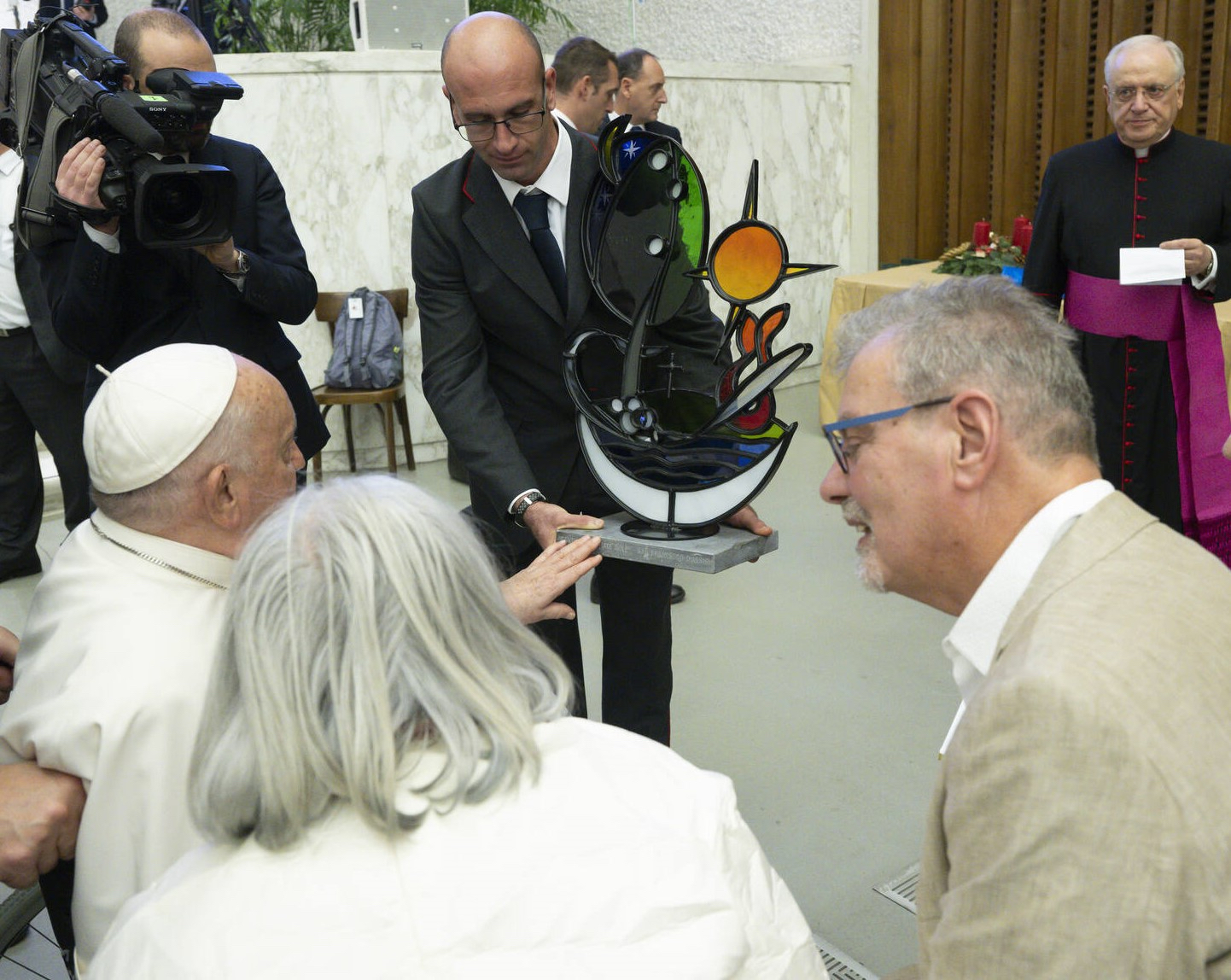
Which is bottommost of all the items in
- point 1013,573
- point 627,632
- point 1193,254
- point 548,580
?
point 627,632

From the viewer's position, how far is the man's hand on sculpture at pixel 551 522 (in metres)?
2.15

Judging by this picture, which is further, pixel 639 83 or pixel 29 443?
pixel 639 83

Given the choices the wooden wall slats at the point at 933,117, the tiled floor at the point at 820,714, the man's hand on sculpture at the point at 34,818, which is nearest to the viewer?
the man's hand on sculpture at the point at 34,818

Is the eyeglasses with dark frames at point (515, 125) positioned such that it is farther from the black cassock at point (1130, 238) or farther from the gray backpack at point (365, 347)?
the gray backpack at point (365, 347)

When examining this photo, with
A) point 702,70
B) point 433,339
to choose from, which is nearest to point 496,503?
point 433,339

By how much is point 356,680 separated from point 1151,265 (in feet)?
9.62

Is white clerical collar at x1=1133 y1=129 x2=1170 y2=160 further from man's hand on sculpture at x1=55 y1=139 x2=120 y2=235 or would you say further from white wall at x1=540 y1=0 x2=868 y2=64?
white wall at x1=540 y1=0 x2=868 y2=64

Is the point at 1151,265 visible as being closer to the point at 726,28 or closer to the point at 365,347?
the point at 365,347

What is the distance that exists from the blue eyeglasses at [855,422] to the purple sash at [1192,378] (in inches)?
100

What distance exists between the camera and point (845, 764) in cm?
306

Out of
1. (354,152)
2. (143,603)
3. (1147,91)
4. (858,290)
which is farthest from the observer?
(858,290)

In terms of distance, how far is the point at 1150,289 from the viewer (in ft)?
11.7

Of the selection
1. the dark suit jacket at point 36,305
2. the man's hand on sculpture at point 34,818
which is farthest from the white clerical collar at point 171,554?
the dark suit jacket at point 36,305

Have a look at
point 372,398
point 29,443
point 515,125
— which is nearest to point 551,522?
point 515,125
